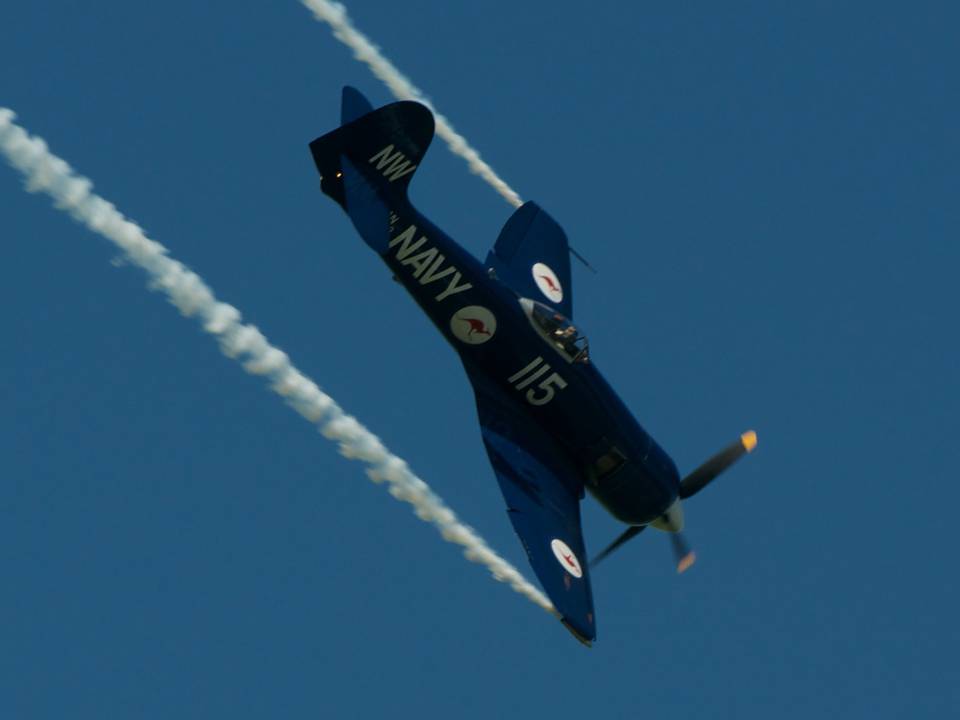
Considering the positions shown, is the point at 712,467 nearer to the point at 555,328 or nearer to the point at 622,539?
the point at 622,539

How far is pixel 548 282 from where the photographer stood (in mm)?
29312

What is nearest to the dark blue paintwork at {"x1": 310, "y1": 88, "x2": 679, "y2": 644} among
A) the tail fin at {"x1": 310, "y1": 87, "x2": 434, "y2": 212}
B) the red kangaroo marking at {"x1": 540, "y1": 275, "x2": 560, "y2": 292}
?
the tail fin at {"x1": 310, "y1": 87, "x2": 434, "y2": 212}

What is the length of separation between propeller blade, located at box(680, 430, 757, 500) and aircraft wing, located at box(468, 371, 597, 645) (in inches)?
69.6

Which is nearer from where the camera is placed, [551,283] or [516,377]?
[516,377]

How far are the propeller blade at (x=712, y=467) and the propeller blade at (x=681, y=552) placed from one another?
0.61m

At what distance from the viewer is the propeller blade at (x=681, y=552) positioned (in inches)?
1096

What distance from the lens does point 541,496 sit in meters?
26.3

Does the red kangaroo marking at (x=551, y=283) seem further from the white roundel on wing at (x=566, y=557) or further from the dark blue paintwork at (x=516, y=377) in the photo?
the white roundel on wing at (x=566, y=557)

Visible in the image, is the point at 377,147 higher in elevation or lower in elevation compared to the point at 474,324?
higher

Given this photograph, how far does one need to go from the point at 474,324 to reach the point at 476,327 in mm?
51

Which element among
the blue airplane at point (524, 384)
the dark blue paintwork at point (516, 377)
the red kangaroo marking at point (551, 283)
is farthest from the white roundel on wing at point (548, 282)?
the dark blue paintwork at point (516, 377)

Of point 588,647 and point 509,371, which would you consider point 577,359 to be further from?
point 588,647

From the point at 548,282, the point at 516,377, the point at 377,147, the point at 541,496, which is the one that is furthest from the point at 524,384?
the point at 377,147

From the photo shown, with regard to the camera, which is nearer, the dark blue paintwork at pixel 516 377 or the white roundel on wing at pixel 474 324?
the dark blue paintwork at pixel 516 377
